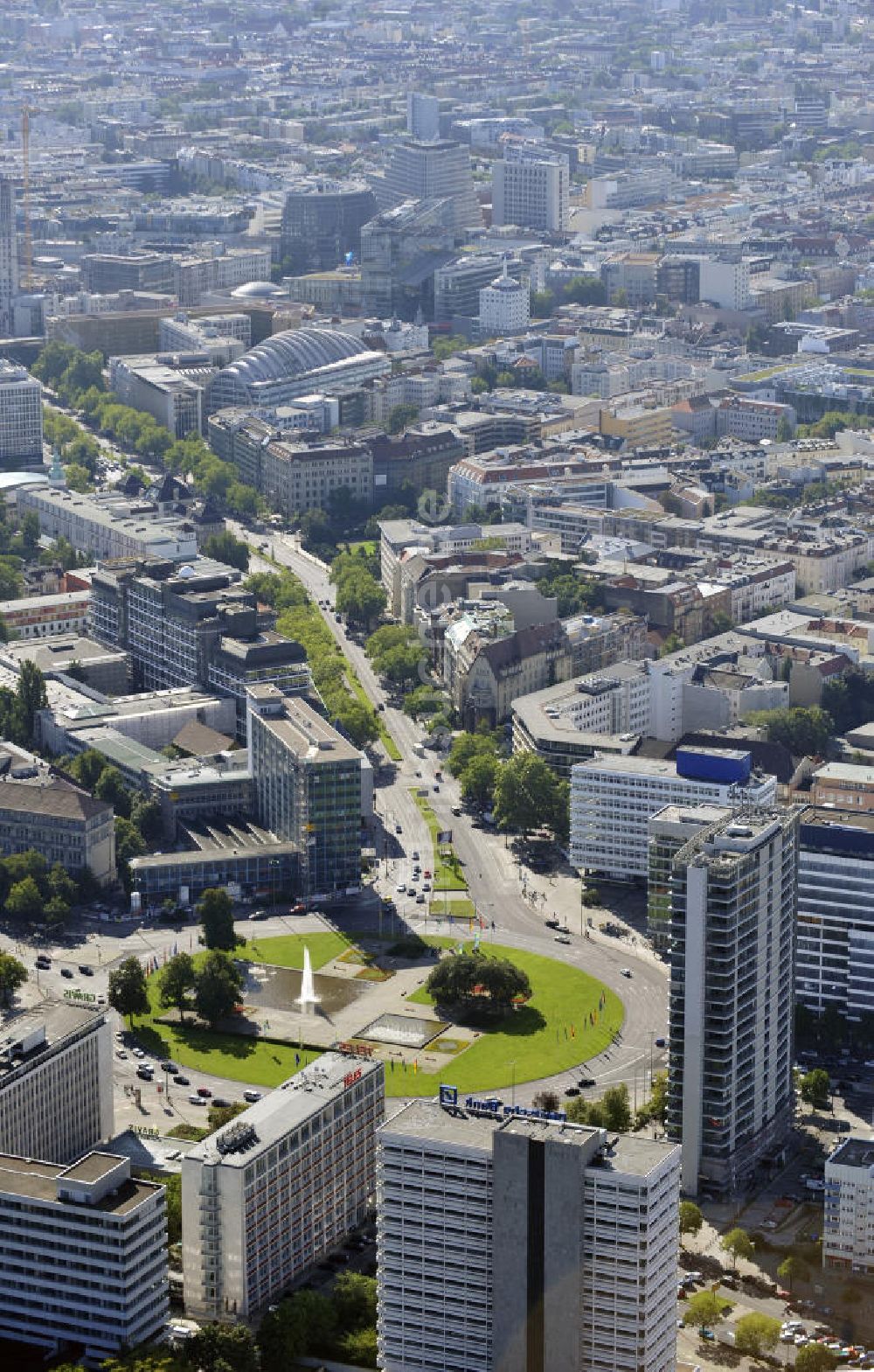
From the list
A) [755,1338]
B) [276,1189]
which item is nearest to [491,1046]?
[276,1189]

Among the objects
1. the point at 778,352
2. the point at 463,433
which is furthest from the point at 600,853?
the point at 778,352

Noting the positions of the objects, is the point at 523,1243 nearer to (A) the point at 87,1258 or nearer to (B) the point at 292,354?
(A) the point at 87,1258

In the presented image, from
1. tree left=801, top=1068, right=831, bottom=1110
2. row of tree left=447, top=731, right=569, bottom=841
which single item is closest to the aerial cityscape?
row of tree left=447, top=731, right=569, bottom=841

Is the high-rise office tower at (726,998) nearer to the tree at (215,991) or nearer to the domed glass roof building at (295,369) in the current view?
the tree at (215,991)

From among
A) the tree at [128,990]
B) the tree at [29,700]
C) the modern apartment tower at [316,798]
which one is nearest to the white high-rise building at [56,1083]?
the tree at [128,990]

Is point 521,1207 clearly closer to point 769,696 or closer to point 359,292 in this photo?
point 769,696

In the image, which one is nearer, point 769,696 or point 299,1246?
point 299,1246
